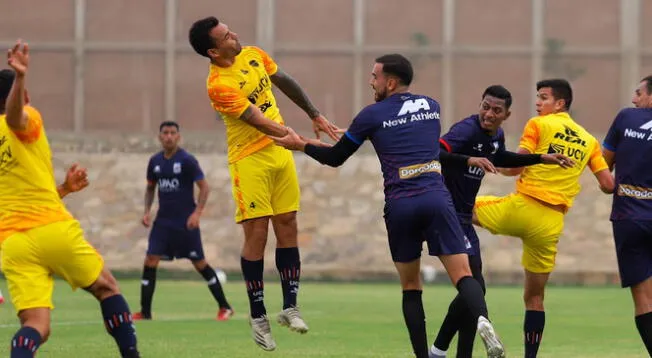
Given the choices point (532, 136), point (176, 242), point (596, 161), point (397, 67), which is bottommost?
point (176, 242)

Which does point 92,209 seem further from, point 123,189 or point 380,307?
point 380,307

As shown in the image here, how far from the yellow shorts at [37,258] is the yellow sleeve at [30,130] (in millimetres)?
578

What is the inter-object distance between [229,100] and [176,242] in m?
7.59

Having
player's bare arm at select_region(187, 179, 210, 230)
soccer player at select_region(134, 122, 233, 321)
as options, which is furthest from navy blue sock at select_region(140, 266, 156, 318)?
player's bare arm at select_region(187, 179, 210, 230)

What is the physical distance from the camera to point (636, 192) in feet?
38.3

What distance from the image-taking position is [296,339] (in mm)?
15461

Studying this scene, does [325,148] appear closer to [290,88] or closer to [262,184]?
[262,184]

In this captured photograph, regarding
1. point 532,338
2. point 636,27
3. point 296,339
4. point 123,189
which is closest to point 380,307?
point 296,339

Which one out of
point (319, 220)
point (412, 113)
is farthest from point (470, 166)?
point (319, 220)

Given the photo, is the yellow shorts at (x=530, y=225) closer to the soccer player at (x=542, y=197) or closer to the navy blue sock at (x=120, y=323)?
the soccer player at (x=542, y=197)

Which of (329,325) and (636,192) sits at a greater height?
(636,192)

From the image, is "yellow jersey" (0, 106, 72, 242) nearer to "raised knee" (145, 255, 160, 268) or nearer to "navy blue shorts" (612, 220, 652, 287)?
"navy blue shorts" (612, 220, 652, 287)

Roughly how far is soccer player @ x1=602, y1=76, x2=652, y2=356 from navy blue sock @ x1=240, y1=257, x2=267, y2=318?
122 inches

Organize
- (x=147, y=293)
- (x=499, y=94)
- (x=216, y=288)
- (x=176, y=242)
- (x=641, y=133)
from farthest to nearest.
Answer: (x=176, y=242)
(x=216, y=288)
(x=147, y=293)
(x=499, y=94)
(x=641, y=133)
